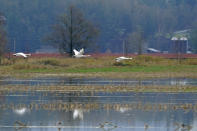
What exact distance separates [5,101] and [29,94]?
107 inches

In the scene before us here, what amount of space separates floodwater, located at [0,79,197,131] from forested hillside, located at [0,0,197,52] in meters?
83.4

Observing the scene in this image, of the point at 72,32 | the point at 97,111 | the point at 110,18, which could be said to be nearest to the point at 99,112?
the point at 97,111

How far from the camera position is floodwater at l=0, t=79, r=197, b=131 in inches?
624

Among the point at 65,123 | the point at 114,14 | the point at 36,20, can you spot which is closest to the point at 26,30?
the point at 36,20

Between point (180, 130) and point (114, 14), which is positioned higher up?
point (114, 14)

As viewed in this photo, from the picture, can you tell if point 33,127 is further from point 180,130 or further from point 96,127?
point 180,130

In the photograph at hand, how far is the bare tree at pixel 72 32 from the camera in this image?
2731 inches

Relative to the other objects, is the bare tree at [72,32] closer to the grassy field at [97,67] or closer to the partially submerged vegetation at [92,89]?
the grassy field at [97,67]

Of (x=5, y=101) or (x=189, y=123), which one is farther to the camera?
(x=5, y=101)

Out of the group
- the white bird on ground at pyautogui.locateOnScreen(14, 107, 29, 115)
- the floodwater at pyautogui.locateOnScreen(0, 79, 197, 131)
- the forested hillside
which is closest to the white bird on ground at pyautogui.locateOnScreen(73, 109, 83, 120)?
the floodwater at pyautogui.locateOnScreen(0, 79, 197, 131)

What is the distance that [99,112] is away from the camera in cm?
1852

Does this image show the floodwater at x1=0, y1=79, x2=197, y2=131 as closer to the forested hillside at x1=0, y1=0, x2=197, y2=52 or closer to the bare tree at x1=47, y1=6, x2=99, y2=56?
the bare tree at x1=47, y1=6, x2=99, y2=56

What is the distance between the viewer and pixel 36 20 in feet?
409

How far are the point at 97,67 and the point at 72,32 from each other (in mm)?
23251
